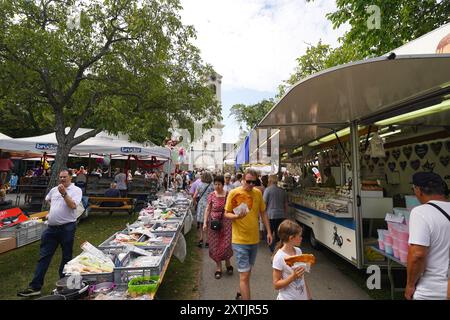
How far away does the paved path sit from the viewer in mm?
4246

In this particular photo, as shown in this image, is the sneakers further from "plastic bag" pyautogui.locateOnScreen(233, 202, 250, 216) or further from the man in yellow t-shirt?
"plastic bag" pyautogui.locateOnScreen(233, 202, 250, 216)

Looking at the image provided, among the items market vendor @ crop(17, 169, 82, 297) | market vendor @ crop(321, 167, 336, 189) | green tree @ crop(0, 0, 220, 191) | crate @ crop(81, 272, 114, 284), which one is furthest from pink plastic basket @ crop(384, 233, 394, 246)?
green tree @ crop(0, 0, 220, 191)

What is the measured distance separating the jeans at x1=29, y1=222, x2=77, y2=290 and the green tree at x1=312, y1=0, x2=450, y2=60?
870 centimetres

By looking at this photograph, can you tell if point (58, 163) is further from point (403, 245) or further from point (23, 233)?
point (403, 245)

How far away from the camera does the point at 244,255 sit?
376 centimetres

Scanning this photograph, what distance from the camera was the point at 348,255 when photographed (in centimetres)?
478

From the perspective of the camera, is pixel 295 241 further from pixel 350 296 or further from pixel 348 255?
pixel 348 255

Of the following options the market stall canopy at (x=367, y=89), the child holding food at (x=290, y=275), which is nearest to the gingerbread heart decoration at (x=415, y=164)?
the market stall canopy at (x=367, y=89)

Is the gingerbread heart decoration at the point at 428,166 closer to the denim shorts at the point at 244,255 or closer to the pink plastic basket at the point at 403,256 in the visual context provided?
the pink plastic basket at the point at 403,256

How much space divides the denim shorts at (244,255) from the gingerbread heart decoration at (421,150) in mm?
5384


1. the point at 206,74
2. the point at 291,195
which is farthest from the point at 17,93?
the point at 291,195

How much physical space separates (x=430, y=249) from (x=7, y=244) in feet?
18.0

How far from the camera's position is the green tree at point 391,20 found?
7.83 m
